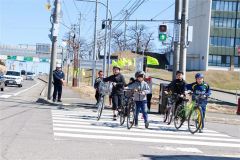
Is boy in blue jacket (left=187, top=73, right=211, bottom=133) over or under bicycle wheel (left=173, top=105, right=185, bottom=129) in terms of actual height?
over

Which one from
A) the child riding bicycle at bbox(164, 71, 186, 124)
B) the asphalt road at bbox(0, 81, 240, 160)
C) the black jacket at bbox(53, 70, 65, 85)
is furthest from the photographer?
the black jacket at bbox(53, 70, 65, 85)

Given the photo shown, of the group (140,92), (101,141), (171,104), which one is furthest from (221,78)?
(101,141)

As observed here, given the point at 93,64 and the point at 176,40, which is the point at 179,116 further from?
the point at 93,64

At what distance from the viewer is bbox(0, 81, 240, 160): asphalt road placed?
9.62 meters

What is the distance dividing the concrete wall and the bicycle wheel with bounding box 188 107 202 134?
80.4 metres

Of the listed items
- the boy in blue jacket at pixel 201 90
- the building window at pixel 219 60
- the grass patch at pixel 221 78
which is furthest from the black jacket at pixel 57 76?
the building window at pixel 219 60

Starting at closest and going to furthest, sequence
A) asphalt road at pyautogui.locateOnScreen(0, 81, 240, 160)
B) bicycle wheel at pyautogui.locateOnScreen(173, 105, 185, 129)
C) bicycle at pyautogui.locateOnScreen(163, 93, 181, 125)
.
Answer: asphalt road at pyautogui.locateOnScreen(0, 81, 240, 160)
bicycle wheel at pyautogui.locateOnScreen(173, 105, 185, 129)
bicycle at pyautogui.locateOnScreen(163, 93, 181, 125)

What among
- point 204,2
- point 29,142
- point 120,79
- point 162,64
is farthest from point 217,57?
A: point 29,142

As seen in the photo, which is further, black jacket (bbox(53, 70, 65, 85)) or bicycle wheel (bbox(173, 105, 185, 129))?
black jacket (bbox(53, 70, 65, 85))

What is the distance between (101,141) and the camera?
37.7 ft

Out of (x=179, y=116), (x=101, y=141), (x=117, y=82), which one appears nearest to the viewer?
(x=101, y=141)

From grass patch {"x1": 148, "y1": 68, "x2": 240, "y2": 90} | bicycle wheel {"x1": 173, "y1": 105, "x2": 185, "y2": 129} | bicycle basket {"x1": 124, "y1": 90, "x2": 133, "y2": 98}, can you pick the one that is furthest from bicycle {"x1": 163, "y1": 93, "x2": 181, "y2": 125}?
grass patch {"x1": 148, "y1": 68, "x2": 240, "y2": 90}

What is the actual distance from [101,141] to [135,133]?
80.5 inches

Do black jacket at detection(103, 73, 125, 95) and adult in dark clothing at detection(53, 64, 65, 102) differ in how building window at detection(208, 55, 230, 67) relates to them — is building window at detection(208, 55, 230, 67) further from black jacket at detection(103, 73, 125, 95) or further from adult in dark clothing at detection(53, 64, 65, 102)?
black jacket at detection(103, 73, 125, 95)
